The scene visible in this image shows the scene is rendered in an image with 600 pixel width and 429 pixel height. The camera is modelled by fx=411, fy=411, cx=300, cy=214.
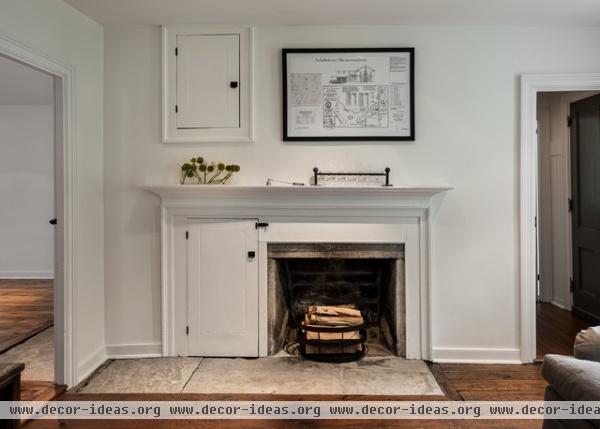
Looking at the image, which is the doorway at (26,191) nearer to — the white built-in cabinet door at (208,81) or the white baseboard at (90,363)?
the white baseboard at (90,363)

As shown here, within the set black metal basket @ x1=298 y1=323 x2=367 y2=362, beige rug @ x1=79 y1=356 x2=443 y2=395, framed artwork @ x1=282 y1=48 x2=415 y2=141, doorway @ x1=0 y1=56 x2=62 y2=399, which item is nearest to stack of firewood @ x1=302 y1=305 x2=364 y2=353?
black metal basket @ x1=298 y1=323 x2=367 y2=362

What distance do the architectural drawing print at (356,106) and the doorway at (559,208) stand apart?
80.6 inches

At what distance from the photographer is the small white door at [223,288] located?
3070 millimetres

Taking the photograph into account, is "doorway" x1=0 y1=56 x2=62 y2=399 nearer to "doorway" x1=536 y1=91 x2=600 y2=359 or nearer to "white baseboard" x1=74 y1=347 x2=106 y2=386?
"white baseboard" x1=74 y1=347 x2=106 y2=386

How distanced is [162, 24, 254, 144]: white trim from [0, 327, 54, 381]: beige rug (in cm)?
183

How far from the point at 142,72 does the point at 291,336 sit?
238 centimetres

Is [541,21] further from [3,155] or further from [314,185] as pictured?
[3,155]

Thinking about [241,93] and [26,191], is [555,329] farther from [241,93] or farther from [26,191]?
[26,191]

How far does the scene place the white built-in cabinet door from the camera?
122 inches

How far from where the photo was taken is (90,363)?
9.51 ft

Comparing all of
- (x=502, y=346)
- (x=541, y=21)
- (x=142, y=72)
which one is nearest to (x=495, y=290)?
(x=502, y=346)

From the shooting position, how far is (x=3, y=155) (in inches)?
231

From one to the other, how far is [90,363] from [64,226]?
101cm

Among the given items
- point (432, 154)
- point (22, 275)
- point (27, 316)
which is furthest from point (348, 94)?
point (22, 275)
